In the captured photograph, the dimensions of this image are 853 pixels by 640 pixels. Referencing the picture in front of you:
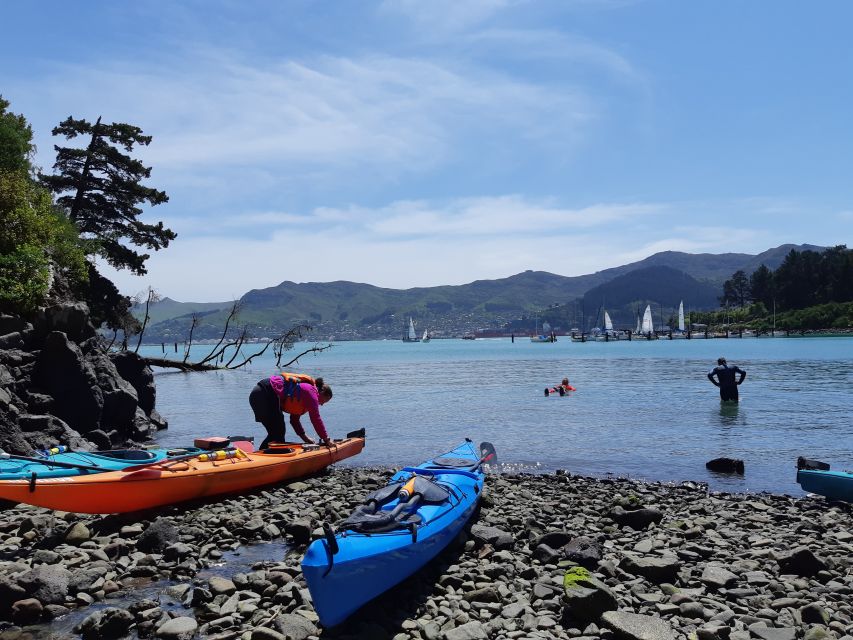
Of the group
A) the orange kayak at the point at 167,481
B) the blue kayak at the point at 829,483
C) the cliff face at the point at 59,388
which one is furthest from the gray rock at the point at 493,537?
the cliff face at the point at 59,388

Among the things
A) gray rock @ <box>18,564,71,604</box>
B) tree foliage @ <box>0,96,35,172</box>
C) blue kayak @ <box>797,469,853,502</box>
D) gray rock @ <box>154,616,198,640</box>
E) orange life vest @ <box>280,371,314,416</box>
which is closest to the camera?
gray rock @ <box>154,616,198,640</box>

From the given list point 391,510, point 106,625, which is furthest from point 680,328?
point 106,625

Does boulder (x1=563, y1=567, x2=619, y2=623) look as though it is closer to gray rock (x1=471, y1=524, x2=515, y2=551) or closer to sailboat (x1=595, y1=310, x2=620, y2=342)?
A: gray rock (x1=471, y1=524, x2=515, y2=551)

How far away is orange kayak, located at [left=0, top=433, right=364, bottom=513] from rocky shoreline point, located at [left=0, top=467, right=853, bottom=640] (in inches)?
11.4

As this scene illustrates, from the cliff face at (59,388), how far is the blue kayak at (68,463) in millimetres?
3206

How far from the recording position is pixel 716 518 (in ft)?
33.6

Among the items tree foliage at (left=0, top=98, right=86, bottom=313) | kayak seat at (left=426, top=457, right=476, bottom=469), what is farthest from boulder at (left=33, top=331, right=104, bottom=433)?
kayak seat at (left=426, top=457, right=476, bottom=469)

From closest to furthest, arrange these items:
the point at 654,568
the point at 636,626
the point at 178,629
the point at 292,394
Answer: the point at 636,626
the point at 178,629
the point at 654,568
the point at 292,394

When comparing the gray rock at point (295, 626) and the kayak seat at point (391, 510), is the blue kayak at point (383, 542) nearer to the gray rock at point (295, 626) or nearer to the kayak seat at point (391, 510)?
the kayak seat at point (391, 510)

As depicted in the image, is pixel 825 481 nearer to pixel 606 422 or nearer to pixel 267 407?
pixel 267 407

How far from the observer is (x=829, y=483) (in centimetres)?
1148

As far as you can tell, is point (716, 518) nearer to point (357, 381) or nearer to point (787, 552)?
point (787, 552)

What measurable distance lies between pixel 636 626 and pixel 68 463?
335 inches

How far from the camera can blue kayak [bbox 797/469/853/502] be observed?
1130 cm
